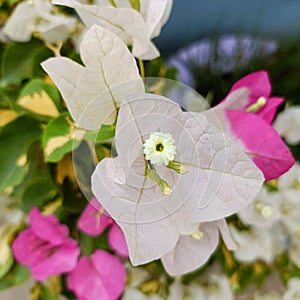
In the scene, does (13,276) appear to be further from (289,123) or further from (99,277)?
(289,123)

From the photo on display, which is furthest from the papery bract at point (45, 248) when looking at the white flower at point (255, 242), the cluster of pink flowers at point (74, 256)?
the white flower at point (255, 242)

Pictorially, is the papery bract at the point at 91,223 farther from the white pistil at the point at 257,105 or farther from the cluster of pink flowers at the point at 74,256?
the white pistil at the point at 257,105

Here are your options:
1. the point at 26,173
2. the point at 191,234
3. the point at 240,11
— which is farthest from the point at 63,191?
the point at 240,11

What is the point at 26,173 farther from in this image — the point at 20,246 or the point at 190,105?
A: the point at 190,105

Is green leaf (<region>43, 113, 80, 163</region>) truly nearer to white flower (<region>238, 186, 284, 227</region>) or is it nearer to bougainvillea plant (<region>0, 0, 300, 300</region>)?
bougainvillea plant (<region>0, 0, 300, 300</region>)

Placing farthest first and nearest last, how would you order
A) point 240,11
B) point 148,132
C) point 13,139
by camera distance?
point 240,11 < point 13,139 < point 148,132

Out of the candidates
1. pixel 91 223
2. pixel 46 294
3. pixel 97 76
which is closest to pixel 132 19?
pixel 97 76
